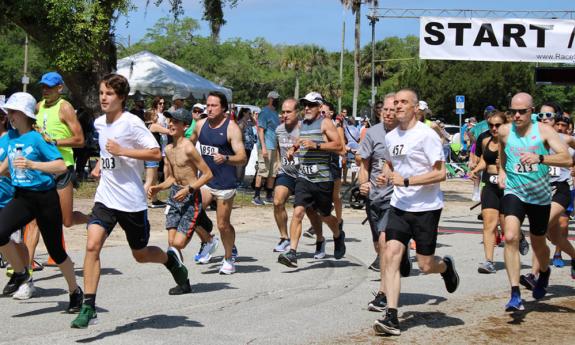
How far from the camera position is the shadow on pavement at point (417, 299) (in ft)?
27.2

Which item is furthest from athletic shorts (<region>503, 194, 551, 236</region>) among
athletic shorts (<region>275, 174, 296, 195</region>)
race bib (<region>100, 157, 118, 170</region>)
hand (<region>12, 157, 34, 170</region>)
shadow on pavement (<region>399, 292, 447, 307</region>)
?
hand (<region>12, 157, 34, 170</region>)

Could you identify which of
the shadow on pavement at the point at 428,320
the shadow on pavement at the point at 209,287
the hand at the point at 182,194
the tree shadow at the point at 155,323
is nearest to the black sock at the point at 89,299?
the tree shadow at the point at 155,323

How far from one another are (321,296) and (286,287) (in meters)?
0.56

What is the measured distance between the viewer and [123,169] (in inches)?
268

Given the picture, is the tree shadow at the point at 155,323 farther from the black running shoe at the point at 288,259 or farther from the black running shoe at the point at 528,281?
the black running shoe at the point at 528,281

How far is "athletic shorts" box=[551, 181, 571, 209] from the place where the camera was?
9.28 metres

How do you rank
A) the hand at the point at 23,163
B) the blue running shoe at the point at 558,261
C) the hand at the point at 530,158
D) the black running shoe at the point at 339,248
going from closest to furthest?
the hand at the point at 23,163
the hand at the point at 530,158
the black running shoe at the point at 339,248
the blue running shoe at the point at 558,261

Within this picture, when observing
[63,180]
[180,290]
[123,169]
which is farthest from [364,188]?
[63,180]

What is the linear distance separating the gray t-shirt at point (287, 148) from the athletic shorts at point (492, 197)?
7.30 feet

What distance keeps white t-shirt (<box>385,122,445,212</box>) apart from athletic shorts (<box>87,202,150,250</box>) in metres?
2.00

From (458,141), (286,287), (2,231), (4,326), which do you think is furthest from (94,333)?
(458,141)

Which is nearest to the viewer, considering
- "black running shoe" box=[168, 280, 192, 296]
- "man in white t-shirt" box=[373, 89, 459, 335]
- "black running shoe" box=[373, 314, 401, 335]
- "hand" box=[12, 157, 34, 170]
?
"black running shoe" box=[373, 314, 401, 335]

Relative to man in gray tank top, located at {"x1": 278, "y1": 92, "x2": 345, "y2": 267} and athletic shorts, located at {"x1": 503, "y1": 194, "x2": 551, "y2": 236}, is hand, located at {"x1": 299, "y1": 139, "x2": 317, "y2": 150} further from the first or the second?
athletic shorts, located at {"x1": 503, "y1": 194, "x2": 551, "y2": 236}

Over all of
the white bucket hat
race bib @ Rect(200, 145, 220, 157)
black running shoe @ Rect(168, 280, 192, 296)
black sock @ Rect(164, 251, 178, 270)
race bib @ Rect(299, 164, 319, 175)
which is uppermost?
the white bucket hat
